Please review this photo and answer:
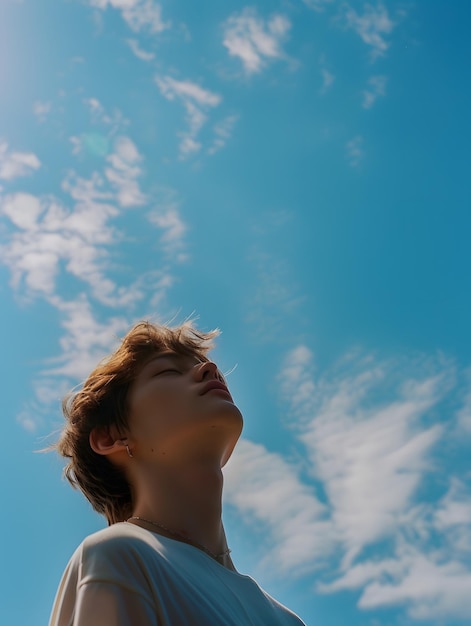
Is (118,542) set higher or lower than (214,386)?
lower

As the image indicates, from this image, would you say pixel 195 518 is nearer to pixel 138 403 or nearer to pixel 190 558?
pixel 190 558

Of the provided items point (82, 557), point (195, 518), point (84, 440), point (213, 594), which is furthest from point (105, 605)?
point (84, 440)

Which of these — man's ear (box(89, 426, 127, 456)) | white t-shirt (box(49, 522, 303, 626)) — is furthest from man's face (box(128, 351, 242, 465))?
white t-shirt (box(49, 522, 303, 626))

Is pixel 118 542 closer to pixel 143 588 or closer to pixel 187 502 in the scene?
pixel 143 588

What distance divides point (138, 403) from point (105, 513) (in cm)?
75

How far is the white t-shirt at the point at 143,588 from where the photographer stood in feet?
8.19

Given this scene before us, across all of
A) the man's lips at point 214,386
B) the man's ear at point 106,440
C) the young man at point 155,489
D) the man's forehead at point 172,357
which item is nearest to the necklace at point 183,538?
the young man at point 155,489

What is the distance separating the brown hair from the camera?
12.8ft

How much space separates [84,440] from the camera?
4051mm

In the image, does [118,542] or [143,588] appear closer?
[143,588]

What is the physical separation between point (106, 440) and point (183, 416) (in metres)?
0.59

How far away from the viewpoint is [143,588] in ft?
8.50

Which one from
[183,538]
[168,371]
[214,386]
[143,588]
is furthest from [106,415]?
[143,588]

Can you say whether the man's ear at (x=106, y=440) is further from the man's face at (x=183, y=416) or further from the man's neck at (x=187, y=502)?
the man's neck at (x=187, y=502)
